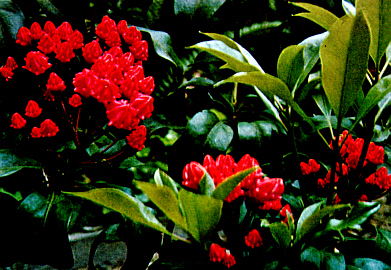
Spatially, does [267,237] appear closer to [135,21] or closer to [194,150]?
[194,150]

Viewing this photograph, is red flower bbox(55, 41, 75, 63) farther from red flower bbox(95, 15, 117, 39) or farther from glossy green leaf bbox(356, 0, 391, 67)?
glossy green leaf bbox(356, 0, 391, 67)

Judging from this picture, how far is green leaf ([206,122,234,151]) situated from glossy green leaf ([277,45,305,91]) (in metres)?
0.37

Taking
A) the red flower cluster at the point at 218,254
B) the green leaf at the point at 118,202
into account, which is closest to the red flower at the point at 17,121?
the green leaf at the point at 118,202

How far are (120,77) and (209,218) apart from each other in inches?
16.2

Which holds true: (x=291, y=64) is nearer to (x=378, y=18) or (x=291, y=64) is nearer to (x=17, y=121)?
(x=378, y=18)

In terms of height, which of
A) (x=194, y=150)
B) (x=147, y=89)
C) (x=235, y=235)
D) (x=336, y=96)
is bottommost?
(x=194, y=150)

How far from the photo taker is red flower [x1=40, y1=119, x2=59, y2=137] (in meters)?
0.76

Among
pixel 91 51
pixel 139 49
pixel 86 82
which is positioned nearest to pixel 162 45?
pixel 139 49

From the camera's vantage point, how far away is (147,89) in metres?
0.77

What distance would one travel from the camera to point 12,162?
0.76 m

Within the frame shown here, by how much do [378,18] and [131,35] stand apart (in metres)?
0.61

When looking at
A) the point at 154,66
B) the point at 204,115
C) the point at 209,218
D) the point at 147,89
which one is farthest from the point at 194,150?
the point at 209,218

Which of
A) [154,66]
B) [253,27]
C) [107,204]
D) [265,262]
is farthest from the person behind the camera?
[253,27]

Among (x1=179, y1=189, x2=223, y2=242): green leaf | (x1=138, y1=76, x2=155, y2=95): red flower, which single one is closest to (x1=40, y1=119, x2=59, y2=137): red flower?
(x1=138, y1=76, x2=155, y2=95): red flower
